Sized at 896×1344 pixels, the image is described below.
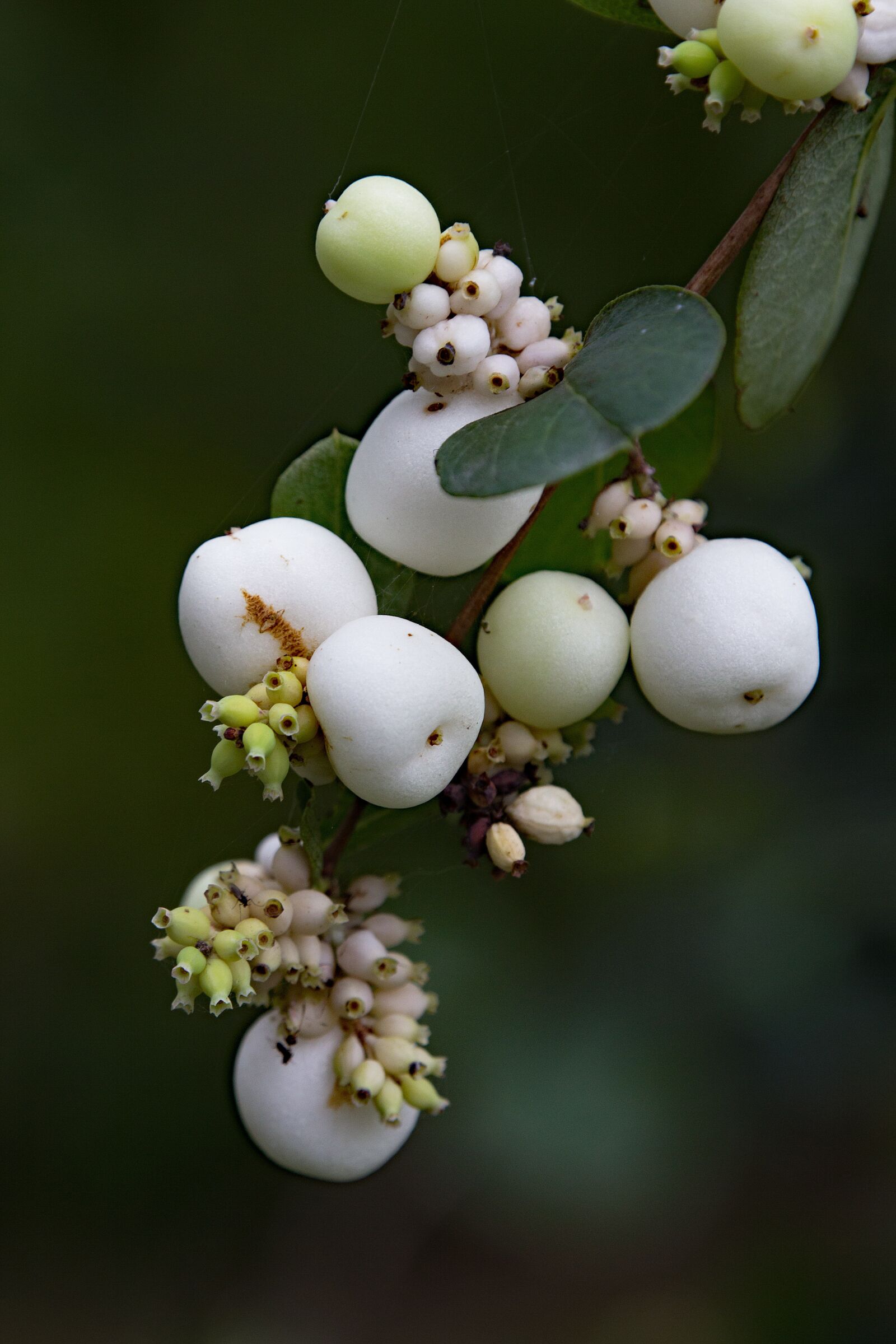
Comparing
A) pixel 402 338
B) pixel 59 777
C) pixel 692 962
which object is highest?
pixel 402 338

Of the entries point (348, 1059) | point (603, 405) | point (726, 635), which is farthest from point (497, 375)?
point (348, 1059)

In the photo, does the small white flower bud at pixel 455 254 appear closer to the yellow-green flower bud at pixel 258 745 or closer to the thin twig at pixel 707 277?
the thin twig at pixel 707 277

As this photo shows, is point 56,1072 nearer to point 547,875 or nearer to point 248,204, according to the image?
point 547,875

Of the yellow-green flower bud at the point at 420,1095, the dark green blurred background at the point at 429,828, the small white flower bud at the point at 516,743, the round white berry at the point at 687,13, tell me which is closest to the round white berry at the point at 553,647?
the small white flower bud at the point at 516,743

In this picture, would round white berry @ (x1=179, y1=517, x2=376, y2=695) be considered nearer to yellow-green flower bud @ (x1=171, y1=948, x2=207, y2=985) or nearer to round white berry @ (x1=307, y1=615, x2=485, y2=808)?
round white berry @ (x1=307, y1=615, x2=485, y2=808)

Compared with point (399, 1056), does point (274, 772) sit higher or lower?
higher

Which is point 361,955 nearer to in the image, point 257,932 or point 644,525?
point 257,932

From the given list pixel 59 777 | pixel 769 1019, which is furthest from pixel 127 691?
pixel 769 1019
